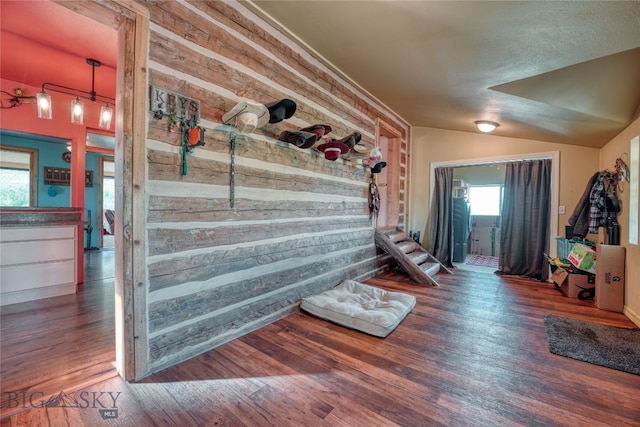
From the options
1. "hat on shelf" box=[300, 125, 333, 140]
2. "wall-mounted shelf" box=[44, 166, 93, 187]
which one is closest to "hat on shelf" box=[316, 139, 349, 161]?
"hat on shelf" box=[300, 125, 333, 140]

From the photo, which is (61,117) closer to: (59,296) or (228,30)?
(59,296)

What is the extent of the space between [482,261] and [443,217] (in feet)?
5.70

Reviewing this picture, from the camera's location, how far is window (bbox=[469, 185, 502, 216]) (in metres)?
6.86

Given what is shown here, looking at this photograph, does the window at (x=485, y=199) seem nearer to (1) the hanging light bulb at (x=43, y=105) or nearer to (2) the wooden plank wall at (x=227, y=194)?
(2) the wooden plank wall at (x=227, y=194)

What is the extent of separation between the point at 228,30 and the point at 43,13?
155 cm

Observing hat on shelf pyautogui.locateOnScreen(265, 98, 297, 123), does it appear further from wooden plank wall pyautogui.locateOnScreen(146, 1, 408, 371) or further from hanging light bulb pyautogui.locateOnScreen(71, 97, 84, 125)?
hanging light bulb pyautogui.locateOnScreen(71, 97, 84, 125)

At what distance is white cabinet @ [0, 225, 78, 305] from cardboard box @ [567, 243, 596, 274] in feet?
21.6

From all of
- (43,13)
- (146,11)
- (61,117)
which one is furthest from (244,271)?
(61,117)

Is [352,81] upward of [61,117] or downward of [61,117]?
upward

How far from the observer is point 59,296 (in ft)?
10.8

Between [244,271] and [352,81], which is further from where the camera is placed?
[352,81]

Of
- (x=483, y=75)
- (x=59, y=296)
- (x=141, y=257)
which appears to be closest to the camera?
(x=141, y=257)

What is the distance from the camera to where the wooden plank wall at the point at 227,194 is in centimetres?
180

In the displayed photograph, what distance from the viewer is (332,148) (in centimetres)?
308
